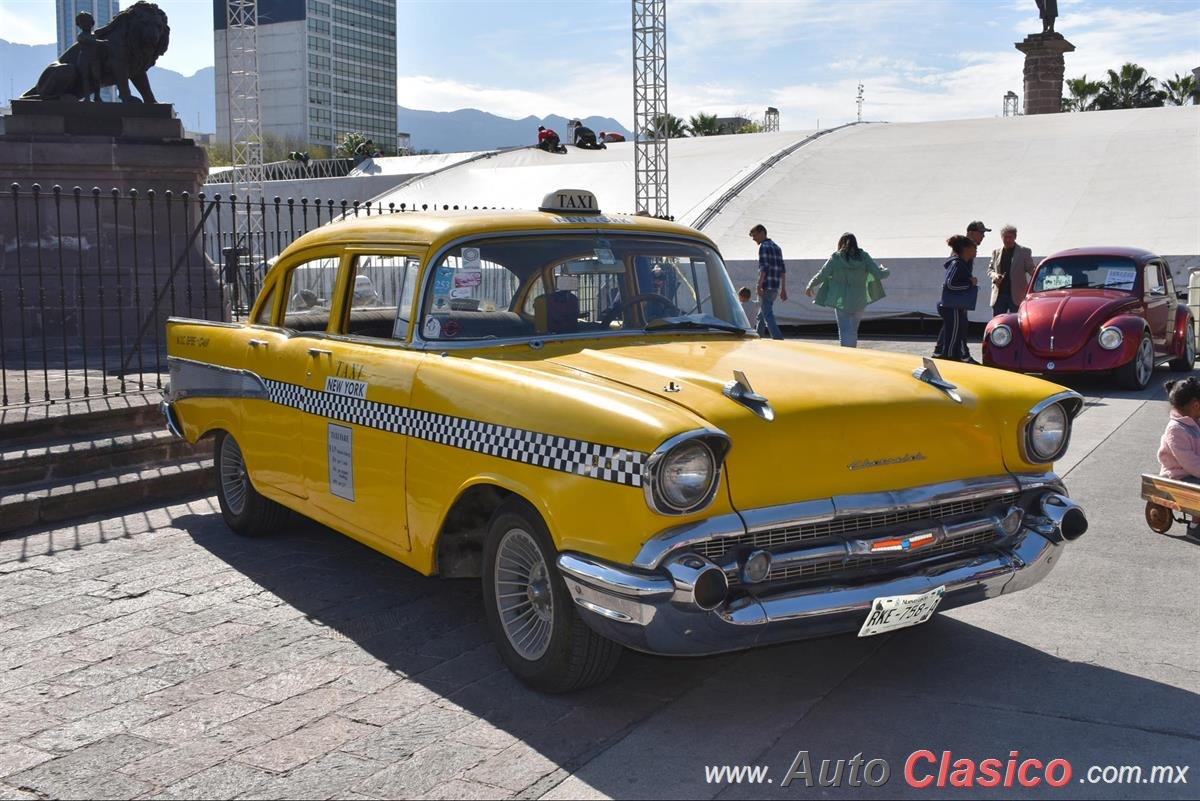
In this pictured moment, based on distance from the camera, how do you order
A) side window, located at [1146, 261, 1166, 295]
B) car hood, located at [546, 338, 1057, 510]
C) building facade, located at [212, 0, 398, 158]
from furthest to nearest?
building facade, located at [212, 0, 398, 158] → side window, located at [1146, 261, 1166, 295] → car hood, located at [546, 338, 1057, 510]


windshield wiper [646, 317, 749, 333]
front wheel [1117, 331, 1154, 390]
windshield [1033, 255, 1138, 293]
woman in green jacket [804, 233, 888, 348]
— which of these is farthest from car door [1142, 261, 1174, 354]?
windshield wiper [646, 317, 749, 333]

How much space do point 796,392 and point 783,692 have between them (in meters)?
1.03

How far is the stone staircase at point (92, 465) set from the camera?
22.5 ft

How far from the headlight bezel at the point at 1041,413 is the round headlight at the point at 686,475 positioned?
138cm

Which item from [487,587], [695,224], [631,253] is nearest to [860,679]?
[487,587]

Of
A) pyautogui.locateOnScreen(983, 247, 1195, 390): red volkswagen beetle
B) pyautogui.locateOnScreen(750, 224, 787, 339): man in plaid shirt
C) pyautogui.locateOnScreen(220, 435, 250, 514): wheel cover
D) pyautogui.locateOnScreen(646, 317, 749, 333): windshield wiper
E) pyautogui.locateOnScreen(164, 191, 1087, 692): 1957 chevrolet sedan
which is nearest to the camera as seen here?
pyautogui.locateOnScreen(164, 191, 1087, 692): 1957 chevrolet sedan

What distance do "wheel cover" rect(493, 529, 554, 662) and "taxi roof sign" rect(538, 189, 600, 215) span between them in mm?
1735

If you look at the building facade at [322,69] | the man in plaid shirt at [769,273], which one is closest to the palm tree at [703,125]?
the man in plaid shirt at [769,273]

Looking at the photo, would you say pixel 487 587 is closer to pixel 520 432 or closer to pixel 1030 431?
pixel 520 432

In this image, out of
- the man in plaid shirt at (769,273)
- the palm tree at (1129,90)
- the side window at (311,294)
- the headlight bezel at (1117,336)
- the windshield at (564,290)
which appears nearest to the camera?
the windshield at (564,290)

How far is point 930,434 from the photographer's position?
3.98m

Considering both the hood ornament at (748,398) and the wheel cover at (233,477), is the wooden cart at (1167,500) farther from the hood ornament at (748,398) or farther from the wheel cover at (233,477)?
the wheel cover at (233,477)

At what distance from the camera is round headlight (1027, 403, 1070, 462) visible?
13.9ft

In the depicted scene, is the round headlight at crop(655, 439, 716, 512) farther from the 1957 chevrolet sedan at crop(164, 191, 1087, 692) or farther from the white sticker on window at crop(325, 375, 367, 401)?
the white sticker on window at crop(325, 375, 367, 401)
